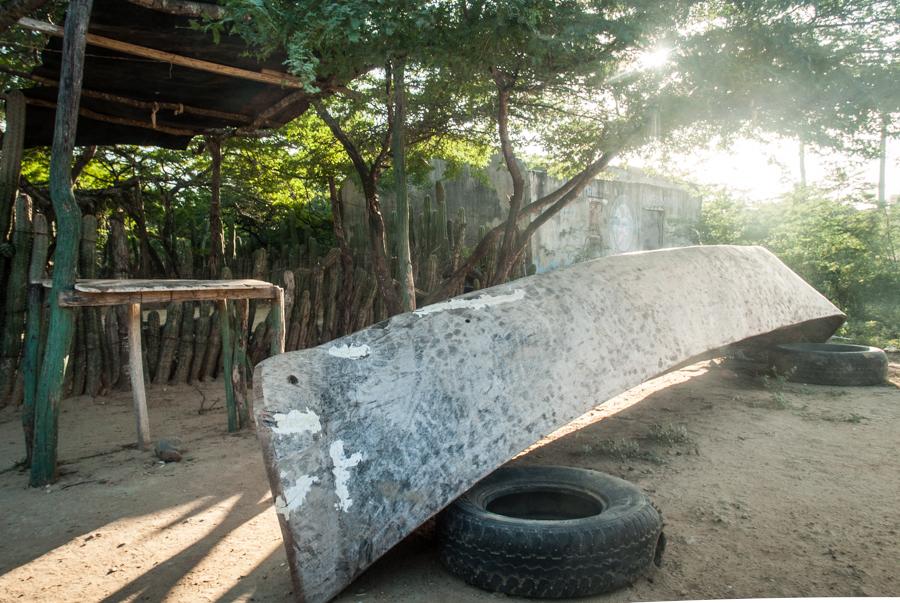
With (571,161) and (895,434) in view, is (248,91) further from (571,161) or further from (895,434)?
(895,434)

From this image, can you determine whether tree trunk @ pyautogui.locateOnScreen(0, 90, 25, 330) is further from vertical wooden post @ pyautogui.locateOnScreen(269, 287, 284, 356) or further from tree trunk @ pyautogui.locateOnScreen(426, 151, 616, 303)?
tree trunk @ pyautogui.locateOnScreen(426, 151, 616, 303)

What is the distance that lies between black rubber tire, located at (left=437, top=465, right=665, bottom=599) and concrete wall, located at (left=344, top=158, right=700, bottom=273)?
8445 millimetres

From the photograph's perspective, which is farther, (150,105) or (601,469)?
(150,105)

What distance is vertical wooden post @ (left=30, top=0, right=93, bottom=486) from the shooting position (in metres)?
3.59

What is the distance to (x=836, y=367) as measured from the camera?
232 inches

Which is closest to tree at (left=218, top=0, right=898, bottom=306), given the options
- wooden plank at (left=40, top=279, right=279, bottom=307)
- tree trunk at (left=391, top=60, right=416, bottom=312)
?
tree trunk at (left=391, top=60, right=416, bottom=312)

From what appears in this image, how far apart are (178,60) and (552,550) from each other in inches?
171

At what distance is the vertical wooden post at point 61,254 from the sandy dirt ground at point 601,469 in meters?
0.28

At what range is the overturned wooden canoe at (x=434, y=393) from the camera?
2307mm

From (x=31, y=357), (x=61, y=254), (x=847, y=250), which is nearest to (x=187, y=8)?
(x=61, y=254)

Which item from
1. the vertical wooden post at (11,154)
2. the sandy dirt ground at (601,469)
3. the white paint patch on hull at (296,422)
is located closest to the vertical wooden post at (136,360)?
the sandy dirt ground at (601,469)

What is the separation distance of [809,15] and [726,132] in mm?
1211

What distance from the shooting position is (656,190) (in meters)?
17.5

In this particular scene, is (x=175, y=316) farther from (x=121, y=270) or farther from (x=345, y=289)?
(x=345, y=289)
